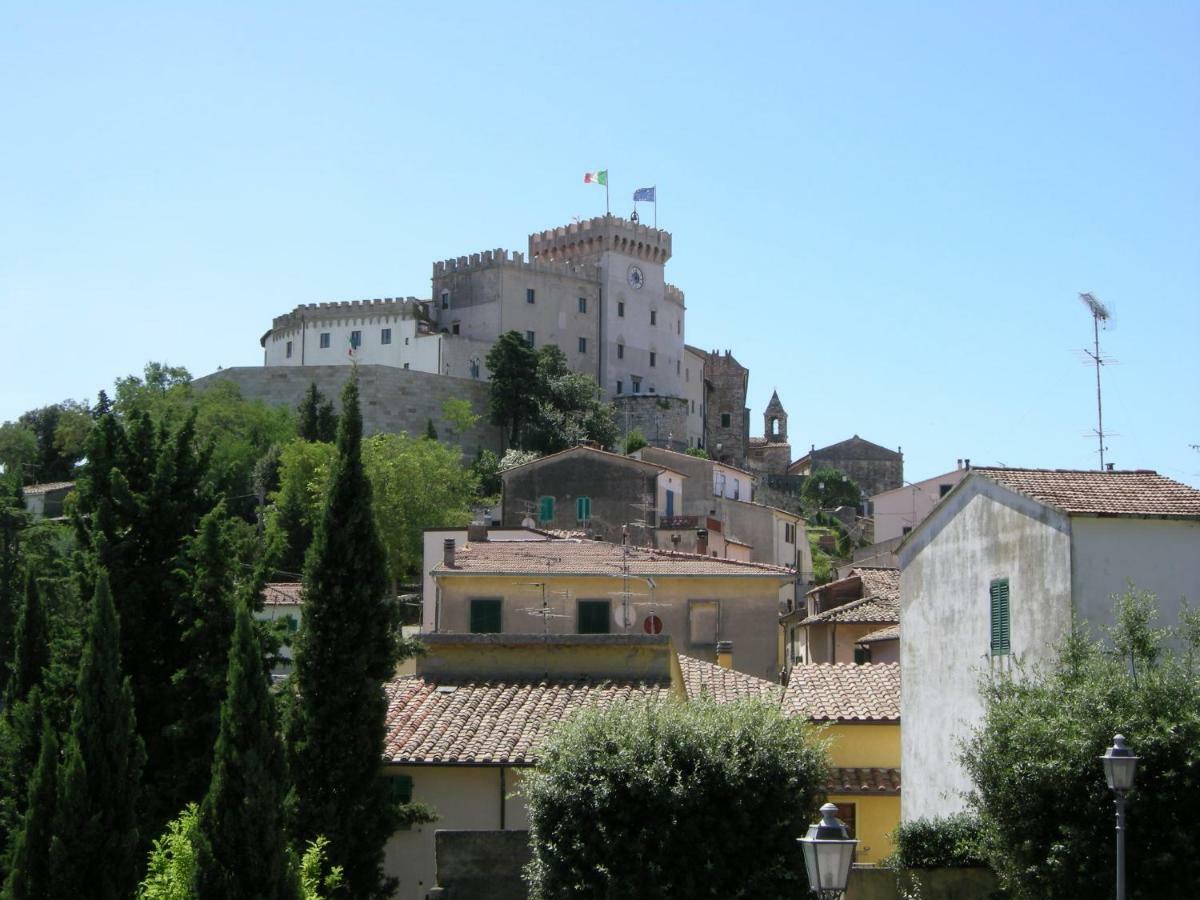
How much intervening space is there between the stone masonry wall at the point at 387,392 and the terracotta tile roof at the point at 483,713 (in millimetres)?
64557

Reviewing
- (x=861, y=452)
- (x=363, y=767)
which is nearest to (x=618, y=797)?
(x=363, y=767)

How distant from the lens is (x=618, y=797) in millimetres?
18625

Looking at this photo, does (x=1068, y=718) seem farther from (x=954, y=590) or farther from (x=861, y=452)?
(x=861, y=452)

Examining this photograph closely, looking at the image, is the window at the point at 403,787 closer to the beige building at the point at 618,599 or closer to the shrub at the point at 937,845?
the shrub at the point at 937,845

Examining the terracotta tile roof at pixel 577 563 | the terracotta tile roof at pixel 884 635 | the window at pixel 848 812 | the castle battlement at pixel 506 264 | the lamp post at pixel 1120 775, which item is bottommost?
the window at pixel 848 812

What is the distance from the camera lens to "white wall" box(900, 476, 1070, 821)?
19.6 metres

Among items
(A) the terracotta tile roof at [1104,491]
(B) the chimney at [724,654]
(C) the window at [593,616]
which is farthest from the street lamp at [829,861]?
(C) the window at [593,616]

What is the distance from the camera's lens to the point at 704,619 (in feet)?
117

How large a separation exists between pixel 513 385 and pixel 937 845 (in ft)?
237

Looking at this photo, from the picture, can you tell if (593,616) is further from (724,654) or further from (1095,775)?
(1095,775)

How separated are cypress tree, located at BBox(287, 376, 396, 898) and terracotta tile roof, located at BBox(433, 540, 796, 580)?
1336 centimetres

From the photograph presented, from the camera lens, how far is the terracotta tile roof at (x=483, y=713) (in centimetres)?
2300

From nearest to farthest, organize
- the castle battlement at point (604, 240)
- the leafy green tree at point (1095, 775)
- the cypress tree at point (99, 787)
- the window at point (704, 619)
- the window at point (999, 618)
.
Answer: the leafy green tree at point (1095, 775), the cypress tree at point (99, 787), the window at point (999, 618), the window at point (704, 619), the castle battlement at point (604, 240)

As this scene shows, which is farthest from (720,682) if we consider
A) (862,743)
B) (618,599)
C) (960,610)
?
(960,610)
